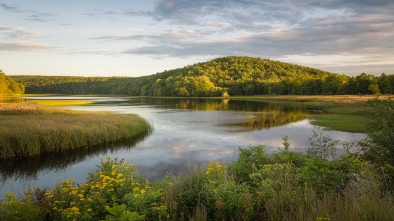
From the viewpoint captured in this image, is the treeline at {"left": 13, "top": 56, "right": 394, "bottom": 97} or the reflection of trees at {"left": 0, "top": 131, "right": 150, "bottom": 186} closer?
the reflection of trees at {"left": 0, "top": 131, "right": 150, "bottom": 186}

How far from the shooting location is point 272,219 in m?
5.64

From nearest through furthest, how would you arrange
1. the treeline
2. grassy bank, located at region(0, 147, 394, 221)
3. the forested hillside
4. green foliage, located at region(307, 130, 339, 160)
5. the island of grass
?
grassy bank, located at region(0, 147, 394, 221)
green foliage, located at region(307, 130, 339, 160)
the island of grass
the treeline
the forested hillside

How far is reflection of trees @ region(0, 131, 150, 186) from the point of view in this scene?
50.1 ft

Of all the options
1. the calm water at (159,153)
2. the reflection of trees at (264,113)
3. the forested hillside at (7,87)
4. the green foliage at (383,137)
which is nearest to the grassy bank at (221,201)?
the green foliage at (383,137)

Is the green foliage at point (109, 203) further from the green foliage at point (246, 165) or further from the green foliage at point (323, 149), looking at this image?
the green foliage at point (323, 149)

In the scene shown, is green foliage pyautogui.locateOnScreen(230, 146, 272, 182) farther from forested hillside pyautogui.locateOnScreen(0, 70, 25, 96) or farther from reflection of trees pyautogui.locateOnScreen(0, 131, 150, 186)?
forested hillside pyautogui.locateOnScreen(0, 70, 25, 96)

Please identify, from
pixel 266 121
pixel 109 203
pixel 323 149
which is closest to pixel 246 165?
pixel 323 149

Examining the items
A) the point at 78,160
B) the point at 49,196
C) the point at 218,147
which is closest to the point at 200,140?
the point at 218,147

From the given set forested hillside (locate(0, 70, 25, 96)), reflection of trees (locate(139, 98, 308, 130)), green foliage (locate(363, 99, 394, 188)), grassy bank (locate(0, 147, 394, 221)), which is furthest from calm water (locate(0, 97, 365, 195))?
forested hillside (locate(0, 70, 25, 96))

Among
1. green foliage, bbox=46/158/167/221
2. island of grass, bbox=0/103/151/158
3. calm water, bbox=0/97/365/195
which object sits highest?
green foliage, bbox=46/158/167/221

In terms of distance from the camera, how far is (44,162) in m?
17.6

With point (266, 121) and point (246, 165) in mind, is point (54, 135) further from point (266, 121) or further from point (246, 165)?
point (266, 121)

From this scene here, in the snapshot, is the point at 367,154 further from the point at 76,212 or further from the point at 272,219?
the point at 76,212

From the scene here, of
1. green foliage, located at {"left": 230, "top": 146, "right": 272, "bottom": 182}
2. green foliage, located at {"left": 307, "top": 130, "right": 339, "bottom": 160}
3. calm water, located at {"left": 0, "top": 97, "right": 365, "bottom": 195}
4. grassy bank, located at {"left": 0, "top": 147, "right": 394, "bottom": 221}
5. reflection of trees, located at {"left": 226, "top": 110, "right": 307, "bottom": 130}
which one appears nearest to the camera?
grassy bank, located at {"left": 0, "top": 147, "right": 394, "bottom": 221}
